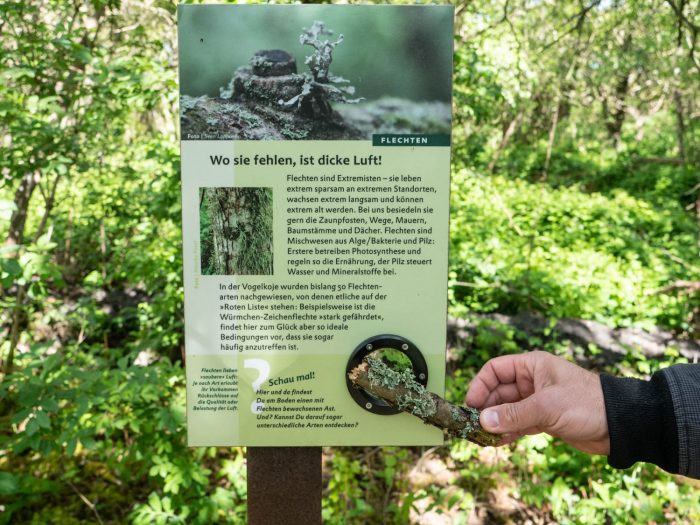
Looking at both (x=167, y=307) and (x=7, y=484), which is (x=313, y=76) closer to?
(x=7, y=484)

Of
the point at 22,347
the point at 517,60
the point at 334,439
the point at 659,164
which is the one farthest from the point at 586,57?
the point at 334,439

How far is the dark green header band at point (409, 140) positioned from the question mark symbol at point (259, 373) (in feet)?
2.13

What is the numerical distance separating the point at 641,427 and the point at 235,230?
44.3 inches

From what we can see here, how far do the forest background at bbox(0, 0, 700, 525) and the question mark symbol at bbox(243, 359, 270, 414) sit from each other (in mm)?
639

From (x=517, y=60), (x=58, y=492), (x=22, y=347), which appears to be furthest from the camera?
(x=22, y=347)

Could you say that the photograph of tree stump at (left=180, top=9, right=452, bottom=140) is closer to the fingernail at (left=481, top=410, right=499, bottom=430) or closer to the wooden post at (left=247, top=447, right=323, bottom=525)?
the fingernail at (left=481, top=410, right=499, bottom=430)

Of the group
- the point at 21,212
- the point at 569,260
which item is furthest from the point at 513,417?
the point at 569,260

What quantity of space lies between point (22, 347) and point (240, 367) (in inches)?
169

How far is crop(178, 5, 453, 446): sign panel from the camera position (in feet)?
4.64

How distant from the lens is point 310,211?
1447 millimetres

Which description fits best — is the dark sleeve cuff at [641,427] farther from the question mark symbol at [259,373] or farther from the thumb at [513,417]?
the question mark symbol at [259,373]

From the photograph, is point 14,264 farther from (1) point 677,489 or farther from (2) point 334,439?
(1) point 677,489

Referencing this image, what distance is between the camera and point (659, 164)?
1205 cm

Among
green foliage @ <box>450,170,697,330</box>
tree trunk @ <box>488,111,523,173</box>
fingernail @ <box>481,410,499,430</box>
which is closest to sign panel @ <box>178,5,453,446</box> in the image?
fingernail @ <box>481,410,499,430</box>
